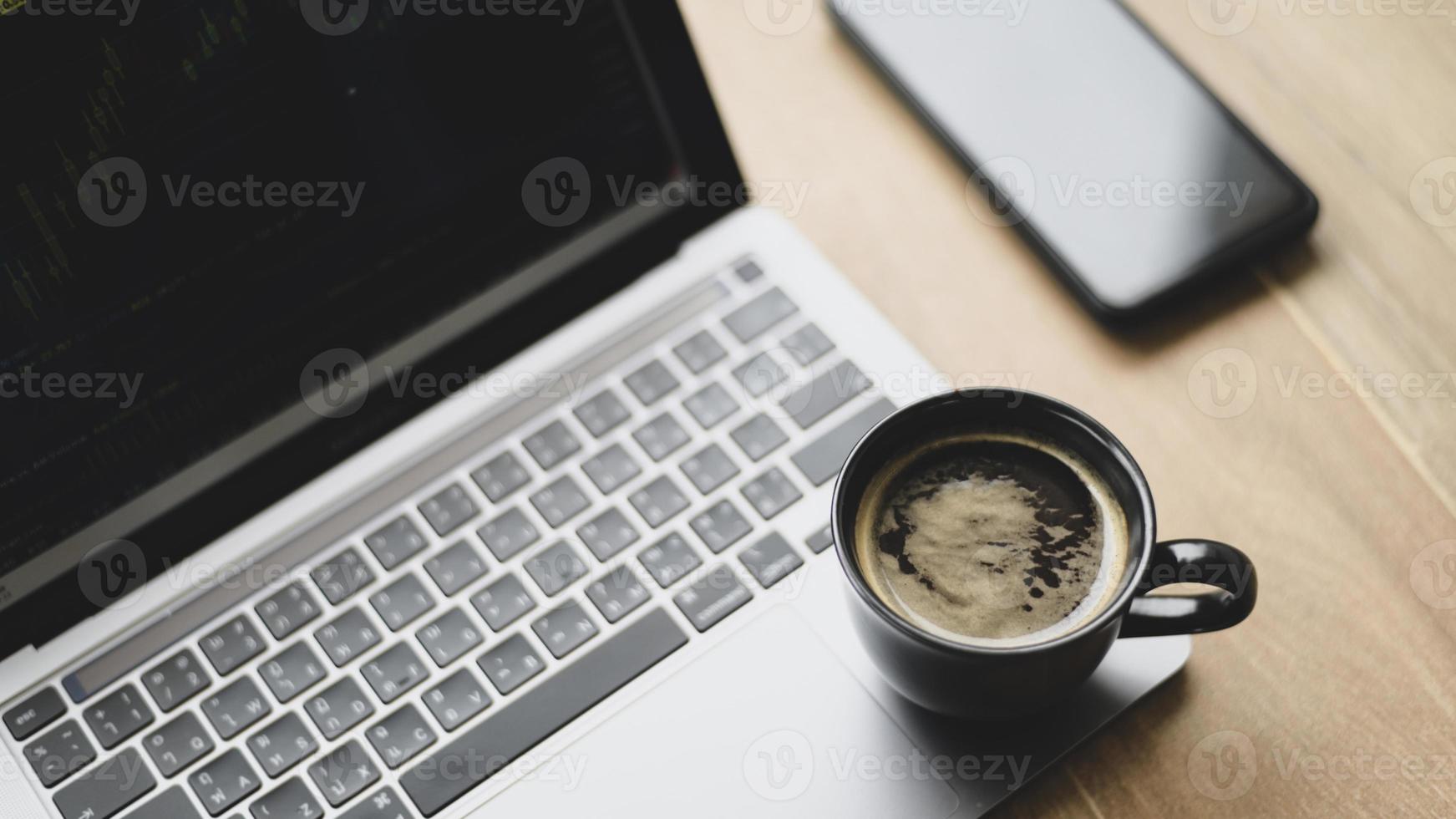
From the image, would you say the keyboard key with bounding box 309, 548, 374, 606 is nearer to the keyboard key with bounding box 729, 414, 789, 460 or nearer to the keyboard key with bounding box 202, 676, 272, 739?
the keyboard key with bounding box 202, 676, 272, 739

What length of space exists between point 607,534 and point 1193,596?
0.26 meters

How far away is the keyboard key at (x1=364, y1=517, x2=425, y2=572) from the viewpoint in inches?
23.1

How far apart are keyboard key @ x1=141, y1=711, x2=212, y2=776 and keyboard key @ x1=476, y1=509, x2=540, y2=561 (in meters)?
0.15

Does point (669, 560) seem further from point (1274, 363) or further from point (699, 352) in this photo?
point (1274, 363)

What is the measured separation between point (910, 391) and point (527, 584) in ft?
0.67

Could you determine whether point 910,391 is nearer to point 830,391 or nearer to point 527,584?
point 830,391

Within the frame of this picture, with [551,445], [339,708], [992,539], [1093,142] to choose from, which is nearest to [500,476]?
[551,445]

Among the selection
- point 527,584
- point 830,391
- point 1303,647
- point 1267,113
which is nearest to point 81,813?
point 527,584

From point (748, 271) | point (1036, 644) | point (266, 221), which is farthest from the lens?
point (748, 271)

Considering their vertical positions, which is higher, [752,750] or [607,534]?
[607,534]

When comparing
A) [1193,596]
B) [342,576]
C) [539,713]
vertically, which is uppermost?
[342,576]

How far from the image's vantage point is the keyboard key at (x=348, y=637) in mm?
562

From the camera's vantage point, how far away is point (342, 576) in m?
0.59

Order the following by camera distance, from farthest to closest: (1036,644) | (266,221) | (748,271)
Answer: (748,271)
(266,221)
(1036,644)
